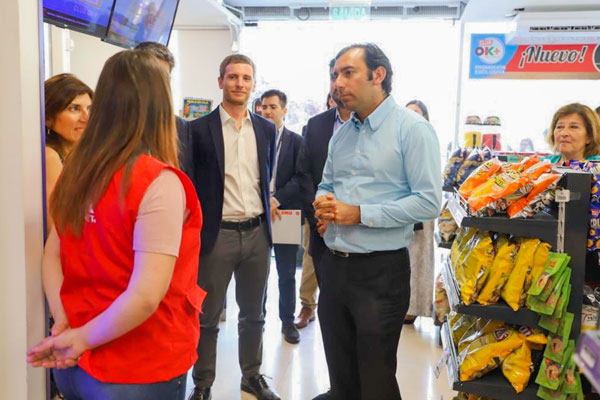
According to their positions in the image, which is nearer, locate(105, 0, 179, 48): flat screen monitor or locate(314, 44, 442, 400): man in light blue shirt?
locate(314, 44, 442, 400): man in light blue shirt

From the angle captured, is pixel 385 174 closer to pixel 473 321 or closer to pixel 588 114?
pixel 473 321

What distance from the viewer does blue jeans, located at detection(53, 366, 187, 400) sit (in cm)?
131

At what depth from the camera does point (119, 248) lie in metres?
1.28

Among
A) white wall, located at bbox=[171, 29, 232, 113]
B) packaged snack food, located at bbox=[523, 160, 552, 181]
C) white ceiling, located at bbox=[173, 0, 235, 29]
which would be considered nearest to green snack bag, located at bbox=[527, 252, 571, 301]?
packaged snack food, located at bbox=[523, 160, 552, 181]

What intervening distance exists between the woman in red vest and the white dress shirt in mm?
1451

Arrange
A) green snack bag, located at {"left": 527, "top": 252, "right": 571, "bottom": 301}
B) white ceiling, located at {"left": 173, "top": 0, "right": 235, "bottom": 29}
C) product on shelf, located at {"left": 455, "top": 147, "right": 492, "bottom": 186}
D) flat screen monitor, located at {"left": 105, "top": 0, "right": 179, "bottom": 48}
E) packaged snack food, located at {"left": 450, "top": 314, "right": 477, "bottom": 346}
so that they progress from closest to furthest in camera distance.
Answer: green snack bag, located at {"left": 527, "top": 252, "right": 571, "bottom": 301}, packaged snack food, located at {"left": 450, "top": 314, "right": 477, "bottom": 346}, product on shelf, located at {"left": 455, "top": 147, "right": 492, "bottom": 186}, flat screen monitor, located at {"left": 105, "top": 0, "right": 179, "bottom": 48}, white ceiling, located at {"left": 173, "top": 0, "right": 235, "bottom": 29}

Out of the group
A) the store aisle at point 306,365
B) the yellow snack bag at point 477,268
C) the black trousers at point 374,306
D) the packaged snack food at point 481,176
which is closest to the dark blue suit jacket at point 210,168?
the black trousers at point 374,306

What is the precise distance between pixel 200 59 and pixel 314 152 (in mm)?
4751

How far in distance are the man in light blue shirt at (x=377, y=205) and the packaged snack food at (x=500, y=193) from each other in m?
0.20

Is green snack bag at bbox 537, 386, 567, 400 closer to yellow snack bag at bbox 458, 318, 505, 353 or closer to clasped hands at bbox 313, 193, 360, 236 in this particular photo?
yellow snack bag at bbox 458, 318, 505, 353

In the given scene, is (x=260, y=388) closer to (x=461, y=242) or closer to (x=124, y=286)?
(x=461, y=242)

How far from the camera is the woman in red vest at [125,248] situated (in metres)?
1.25

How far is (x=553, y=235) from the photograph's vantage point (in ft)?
6.23

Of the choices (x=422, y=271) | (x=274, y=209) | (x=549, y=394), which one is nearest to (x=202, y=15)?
(x=274, y=209)
